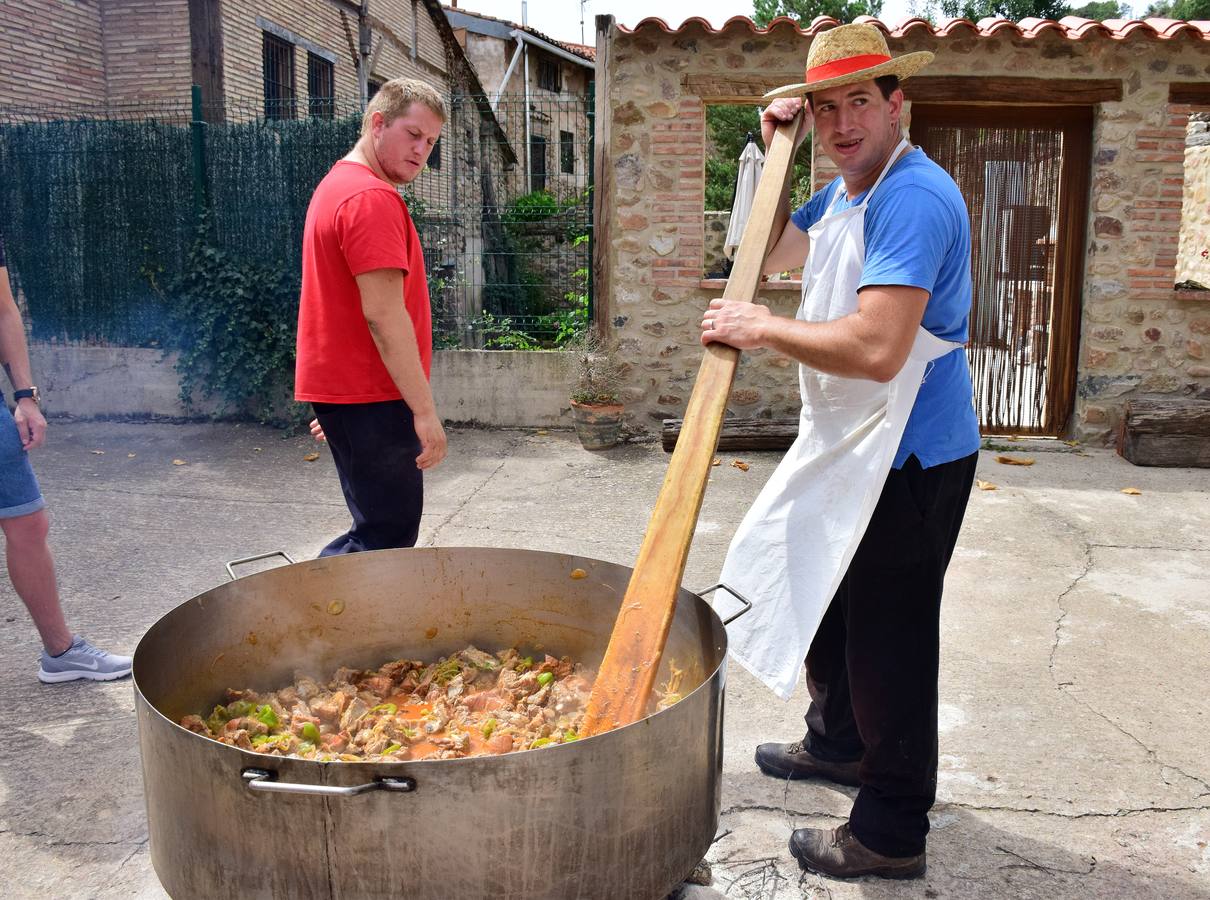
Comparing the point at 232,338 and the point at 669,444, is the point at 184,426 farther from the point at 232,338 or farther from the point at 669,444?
the point at 669,444

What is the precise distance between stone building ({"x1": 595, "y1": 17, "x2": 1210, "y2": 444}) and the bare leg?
557 cm

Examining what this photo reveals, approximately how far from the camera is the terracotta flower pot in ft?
26.8

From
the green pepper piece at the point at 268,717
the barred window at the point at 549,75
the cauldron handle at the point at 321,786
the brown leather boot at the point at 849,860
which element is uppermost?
the barred window at the point at 549,75

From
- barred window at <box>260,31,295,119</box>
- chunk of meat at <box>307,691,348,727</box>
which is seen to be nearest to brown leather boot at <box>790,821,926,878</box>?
chunk of meat at <box>307,691,348,727</box>

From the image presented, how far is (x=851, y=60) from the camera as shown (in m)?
2.26

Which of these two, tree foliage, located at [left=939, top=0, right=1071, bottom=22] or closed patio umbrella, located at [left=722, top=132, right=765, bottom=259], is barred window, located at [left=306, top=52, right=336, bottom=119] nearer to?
closed patio umbrella, located at [left=722, top=132, right=765, bottom=259]

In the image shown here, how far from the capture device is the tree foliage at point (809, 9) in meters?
28.6

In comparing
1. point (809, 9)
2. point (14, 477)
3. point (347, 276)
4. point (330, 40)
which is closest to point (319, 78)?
point (330, 40)

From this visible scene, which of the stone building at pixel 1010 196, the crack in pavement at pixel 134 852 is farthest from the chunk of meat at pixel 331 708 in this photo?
the stone building at pixel 1010 196

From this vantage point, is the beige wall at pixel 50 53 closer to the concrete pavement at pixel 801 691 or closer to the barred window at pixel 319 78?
the barred window at pixel 319 78

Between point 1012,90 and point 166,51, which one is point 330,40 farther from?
point 1012,90

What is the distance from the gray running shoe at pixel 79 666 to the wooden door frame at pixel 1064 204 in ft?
23.7

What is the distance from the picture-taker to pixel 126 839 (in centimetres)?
281

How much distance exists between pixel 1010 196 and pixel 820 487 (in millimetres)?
7003
